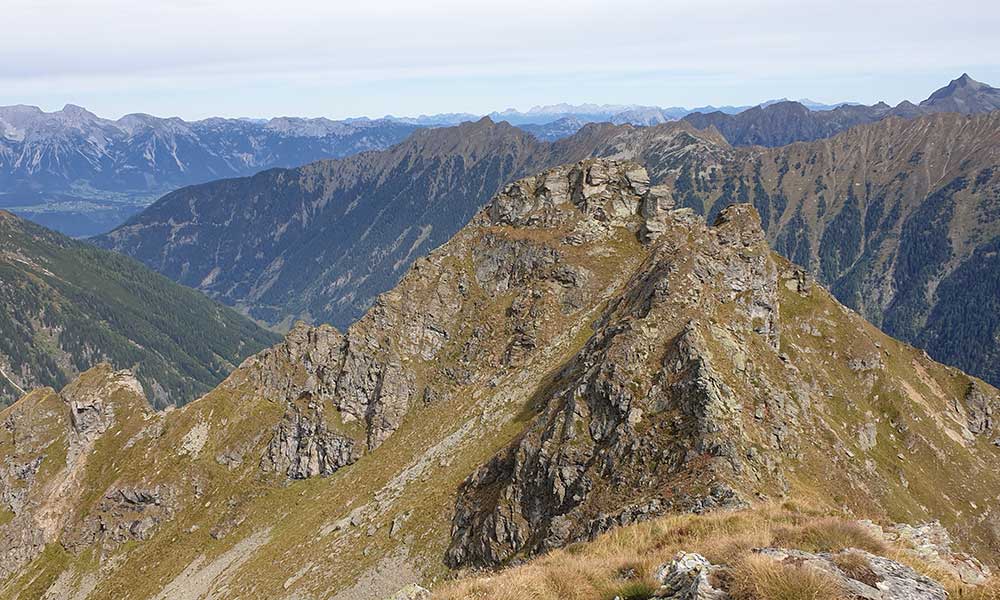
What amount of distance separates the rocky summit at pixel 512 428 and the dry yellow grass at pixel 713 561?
36.2 ft

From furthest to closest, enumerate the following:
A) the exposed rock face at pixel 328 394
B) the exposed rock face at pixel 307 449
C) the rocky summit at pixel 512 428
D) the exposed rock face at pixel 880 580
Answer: the exposed rock face at pixel 328 394 < the exposed rock face at pixel 307 449 < the rocky summit at pixel 512 428 < the exposed rock face at pixel 880 580

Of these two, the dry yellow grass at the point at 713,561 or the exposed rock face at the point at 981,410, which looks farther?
the exposed rock face at the point at 981,410

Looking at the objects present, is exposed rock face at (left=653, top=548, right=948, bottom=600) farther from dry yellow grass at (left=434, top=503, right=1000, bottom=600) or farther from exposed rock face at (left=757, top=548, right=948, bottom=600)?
dry yellow grass at (left=434, top=503, right=1000, bottom=600)

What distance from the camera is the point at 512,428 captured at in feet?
248

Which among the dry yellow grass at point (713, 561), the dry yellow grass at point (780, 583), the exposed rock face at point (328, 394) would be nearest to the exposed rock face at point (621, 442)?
the dry yellow grass at point (713, 561)

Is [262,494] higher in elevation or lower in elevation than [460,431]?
lower

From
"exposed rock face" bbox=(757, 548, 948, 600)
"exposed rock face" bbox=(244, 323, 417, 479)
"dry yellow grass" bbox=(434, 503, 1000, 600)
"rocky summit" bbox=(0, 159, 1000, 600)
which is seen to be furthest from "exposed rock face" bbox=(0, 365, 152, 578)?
"exposed rock face" bbox=(757, 548, 948, 600)

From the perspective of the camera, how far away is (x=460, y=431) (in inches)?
A: 3317

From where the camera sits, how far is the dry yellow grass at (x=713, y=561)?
1230 centimetres

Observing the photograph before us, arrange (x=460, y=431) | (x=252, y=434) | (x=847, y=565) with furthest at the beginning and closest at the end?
(x=252, y=434)
(x=460, y=431)
(x=847, y=565)

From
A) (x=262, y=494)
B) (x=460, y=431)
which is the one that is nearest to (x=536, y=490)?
(x=460, y=431)

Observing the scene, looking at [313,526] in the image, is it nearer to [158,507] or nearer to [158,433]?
[158,507]

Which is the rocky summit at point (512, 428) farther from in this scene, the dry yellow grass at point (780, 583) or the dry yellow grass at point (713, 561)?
the dry yellow grass at point (780, 583)

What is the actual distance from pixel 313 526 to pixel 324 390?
114 ft
